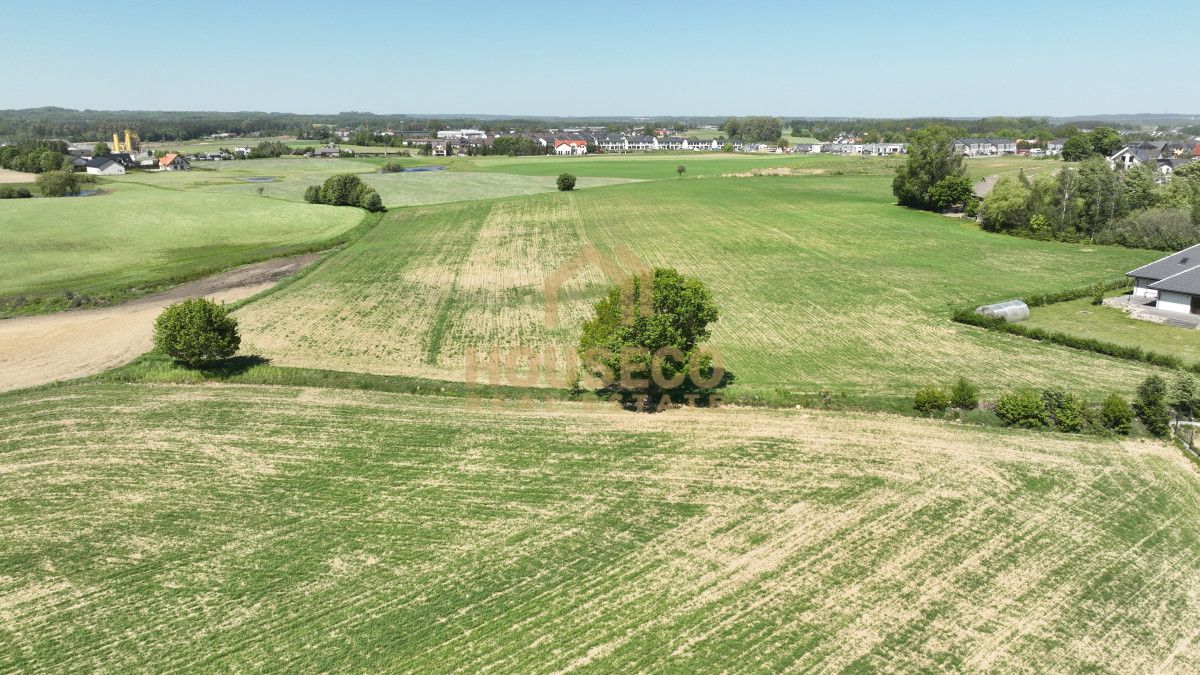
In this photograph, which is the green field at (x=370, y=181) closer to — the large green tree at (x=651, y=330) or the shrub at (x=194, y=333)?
the shrub at (x=194, y=333)

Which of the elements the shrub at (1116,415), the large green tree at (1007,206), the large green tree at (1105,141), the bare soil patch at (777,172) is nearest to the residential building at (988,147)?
the large green tree at (1105,141)

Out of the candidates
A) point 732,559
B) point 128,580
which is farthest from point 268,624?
point 732,559

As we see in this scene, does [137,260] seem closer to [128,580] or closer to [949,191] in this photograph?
[128,580]

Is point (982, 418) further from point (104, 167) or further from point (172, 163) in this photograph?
point (172, 163)

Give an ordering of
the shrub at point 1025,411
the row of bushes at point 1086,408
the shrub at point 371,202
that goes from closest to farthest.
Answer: the row of bushes at point 1086,408 < the shrub at point 1025,411 < the shrub at point 371,202

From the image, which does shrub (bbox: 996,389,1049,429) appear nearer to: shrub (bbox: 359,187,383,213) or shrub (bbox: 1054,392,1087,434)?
shrub (bbox: 1054,392,1087,434)

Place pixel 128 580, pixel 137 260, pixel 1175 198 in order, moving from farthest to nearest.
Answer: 1. pixel 1175 198
2. pixel 137 260
3. pixel 128 580

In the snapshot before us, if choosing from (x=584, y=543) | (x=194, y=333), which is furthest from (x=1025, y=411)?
(x=194, y=333)
